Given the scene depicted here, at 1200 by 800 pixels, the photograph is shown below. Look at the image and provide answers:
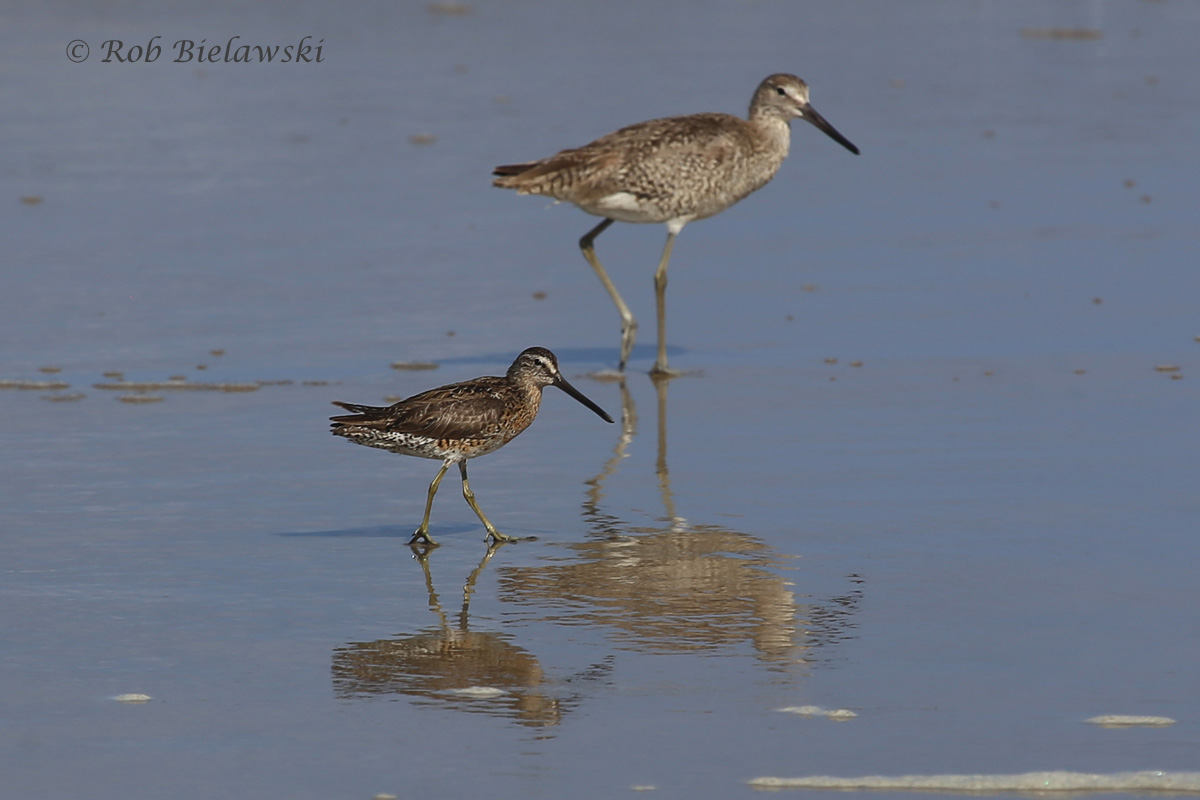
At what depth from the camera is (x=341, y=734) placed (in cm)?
562

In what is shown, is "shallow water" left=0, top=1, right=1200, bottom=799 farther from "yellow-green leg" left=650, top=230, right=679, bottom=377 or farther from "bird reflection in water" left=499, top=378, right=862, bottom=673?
"yellow-green leg" left=650, top=230, right=679, bottom=377

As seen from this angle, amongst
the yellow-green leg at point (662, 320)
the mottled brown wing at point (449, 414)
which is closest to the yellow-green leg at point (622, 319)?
the yellow-green leg at point (662, 320)

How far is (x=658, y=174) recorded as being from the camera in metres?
12.0

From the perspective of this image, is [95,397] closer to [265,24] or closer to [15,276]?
[15,276]

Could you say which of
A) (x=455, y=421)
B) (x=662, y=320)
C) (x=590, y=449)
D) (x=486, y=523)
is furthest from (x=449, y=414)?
(x=662, y=320)

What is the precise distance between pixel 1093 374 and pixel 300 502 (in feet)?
15.4

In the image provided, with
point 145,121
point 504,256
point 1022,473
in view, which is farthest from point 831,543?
point 145,121

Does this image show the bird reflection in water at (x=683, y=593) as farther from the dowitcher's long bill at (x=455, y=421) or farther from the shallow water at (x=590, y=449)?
the dowitcher's long bill at (x=455, y=421)

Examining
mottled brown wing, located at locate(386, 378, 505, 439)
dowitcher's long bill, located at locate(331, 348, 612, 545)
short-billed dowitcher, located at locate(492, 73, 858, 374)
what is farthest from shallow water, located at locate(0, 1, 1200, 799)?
short-billed dowitcher, located at locate(492, 73, 858, 374)

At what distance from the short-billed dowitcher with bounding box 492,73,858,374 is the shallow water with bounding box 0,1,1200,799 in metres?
0.76

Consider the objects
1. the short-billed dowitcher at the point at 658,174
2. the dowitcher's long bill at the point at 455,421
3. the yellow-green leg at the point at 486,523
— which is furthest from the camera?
the short-billed dowitcher at the point at 658,174

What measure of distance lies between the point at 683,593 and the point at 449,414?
149 cm

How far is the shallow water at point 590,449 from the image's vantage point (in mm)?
5723

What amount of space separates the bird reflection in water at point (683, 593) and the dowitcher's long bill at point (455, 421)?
1.73 ft
